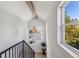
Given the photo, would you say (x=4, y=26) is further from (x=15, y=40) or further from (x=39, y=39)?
(x=39, y=39)

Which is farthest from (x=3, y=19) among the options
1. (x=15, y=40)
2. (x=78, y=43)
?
(x=78, y=43)

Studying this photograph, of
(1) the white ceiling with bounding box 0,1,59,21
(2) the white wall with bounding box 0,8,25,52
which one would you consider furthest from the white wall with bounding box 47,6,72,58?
(2) the white wall with bounding box 0,8,25,52

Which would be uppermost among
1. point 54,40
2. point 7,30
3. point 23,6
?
point 23,6

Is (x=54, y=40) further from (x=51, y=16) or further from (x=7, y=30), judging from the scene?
(x=7, y=30)

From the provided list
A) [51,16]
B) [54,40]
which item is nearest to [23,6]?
[51,16]

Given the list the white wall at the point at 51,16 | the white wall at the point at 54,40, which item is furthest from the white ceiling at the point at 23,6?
the white wall at the point at 54,40

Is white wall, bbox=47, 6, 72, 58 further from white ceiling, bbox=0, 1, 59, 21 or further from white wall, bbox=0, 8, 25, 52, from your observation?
white wall, bbox=0, 8, 25, 52

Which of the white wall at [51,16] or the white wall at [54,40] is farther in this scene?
the white wall at [51,16]

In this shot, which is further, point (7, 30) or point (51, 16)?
point (7, 30)

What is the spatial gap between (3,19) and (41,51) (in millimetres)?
5688

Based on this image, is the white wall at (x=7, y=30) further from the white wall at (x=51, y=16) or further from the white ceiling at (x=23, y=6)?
the white ceiling at (x=23, y=6)

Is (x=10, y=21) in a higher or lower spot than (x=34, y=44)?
higher

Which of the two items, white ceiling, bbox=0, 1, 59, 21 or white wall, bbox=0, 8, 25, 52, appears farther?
white wall, bbox=0, 8, 25, 52

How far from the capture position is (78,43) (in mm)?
1974
